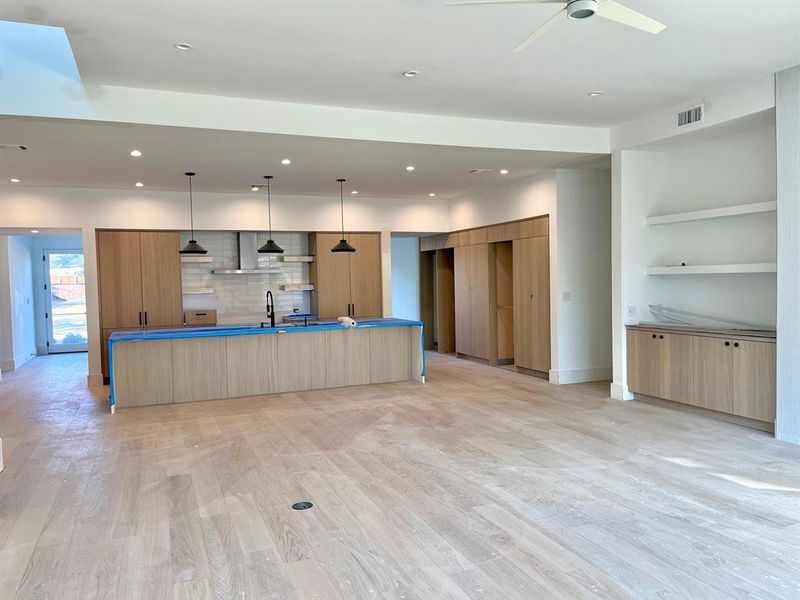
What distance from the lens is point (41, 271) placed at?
11.8 m

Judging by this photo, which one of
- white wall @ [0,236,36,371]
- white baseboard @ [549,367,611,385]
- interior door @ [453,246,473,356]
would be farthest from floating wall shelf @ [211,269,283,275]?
white baseboard @ [549,367,611,385]

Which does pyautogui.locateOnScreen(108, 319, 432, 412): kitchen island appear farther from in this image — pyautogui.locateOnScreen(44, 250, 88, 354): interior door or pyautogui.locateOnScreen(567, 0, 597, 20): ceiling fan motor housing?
pyautogui.locateOnScreen(44, 250, 88, 354): interior door

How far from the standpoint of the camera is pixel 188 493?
389 centimetres

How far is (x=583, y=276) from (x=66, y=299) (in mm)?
10311

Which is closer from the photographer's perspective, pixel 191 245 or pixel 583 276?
pixel 191 245

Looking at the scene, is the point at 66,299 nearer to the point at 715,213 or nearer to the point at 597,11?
the point at 715,213

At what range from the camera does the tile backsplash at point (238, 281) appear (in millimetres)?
9242

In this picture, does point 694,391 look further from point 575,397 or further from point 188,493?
point 188,493

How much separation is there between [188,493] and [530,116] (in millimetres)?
4685

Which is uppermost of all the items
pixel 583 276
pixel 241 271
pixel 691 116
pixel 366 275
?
pixel 691 116

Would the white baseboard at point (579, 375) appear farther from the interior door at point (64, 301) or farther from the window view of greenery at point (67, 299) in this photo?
the window view of greenery at point (67, 299)

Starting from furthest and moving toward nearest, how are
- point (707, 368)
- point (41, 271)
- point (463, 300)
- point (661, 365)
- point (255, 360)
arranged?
1. point (41, 271)
2. point (463, 300)
3. point (255, 360)
4. point (661, 365)
5. point (707, 368)

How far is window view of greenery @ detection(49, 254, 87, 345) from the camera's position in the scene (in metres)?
12.0

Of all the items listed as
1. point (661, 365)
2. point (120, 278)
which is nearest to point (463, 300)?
point (661, 365)
